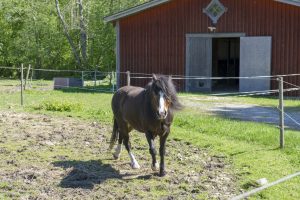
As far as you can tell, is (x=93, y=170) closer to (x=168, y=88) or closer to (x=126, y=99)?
(x=126, y=99)

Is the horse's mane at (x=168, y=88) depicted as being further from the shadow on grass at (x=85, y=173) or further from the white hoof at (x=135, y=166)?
the shadow on grass at (x=85, y=173)

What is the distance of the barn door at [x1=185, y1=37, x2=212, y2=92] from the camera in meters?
21.0

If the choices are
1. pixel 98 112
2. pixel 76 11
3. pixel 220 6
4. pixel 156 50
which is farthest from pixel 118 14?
pixel 76 11

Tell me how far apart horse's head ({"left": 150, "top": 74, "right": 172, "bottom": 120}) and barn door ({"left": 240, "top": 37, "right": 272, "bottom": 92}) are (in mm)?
12570

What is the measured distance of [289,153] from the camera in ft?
28.1

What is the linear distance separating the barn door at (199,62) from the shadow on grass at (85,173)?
13.2m

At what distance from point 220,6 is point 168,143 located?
437 inches

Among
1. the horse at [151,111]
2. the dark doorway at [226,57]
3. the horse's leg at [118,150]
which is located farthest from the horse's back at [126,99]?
the dark doorway at [226,57]

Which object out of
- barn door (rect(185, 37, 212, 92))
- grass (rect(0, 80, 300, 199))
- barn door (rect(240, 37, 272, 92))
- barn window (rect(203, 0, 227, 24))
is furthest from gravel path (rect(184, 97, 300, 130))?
barn window (rect(203, 0, 227, 24))

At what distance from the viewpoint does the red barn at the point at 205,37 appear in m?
18.7

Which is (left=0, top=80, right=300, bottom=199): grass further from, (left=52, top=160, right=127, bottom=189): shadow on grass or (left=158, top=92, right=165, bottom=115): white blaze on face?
(left=158, top=92, right=165, bottom=115): white blaze on face

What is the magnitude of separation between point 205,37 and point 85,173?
46.9 ft

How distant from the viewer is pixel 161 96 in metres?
6.74

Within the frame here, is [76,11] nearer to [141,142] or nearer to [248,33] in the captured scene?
[248,33]
